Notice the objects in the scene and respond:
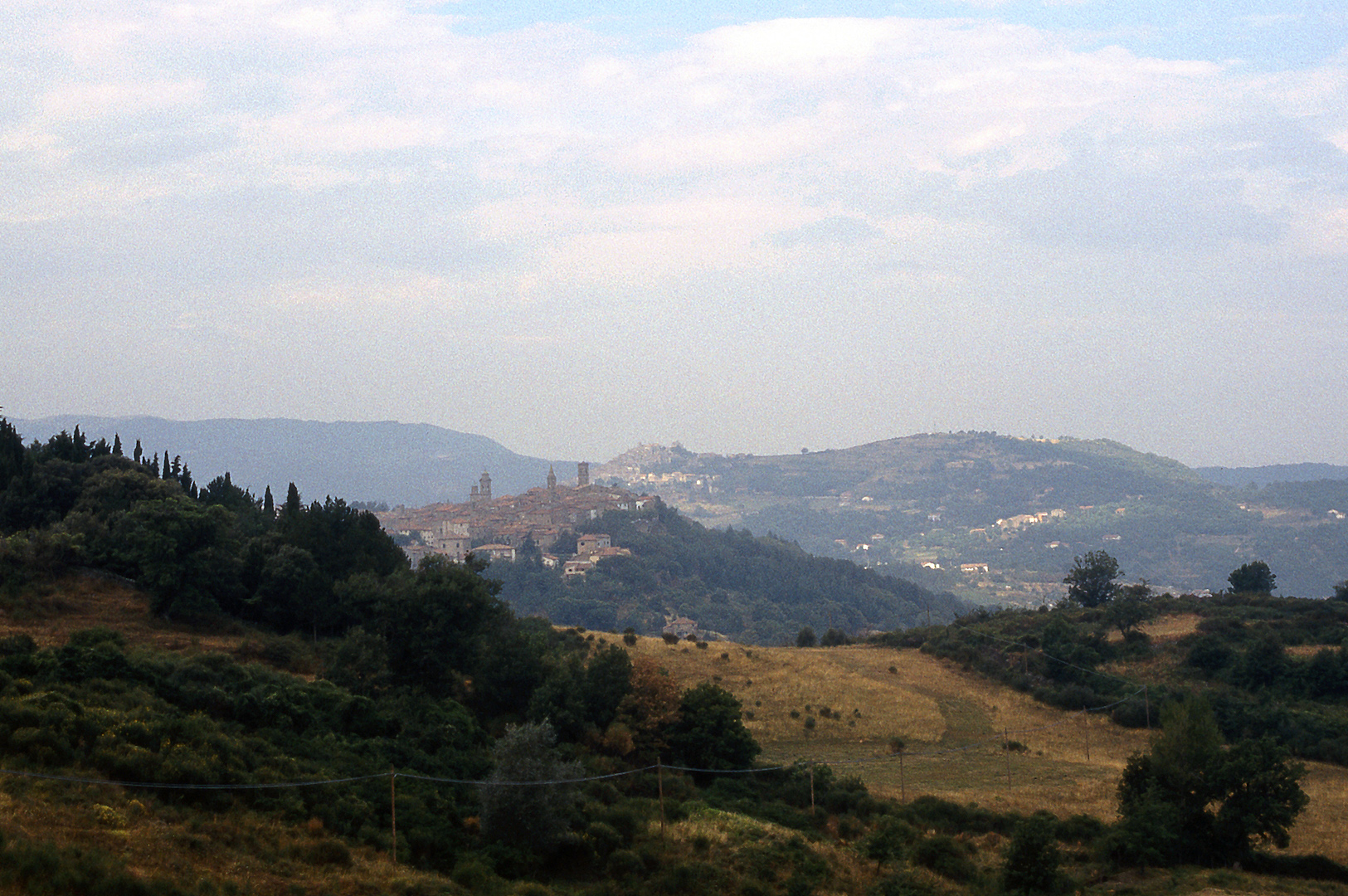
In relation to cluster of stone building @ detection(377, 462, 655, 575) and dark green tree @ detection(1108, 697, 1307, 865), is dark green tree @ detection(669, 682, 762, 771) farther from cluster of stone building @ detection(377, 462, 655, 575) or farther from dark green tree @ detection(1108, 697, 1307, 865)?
cluster of stone building @ detection(377, 462, 655, 575)

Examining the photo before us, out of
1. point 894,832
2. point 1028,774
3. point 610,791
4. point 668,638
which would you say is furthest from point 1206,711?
point 668,638

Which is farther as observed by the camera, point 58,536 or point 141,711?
point 58,536

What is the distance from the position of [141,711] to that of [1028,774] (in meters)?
26.6

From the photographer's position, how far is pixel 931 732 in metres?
40.7

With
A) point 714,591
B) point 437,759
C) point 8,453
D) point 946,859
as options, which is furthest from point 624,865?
point 714,591

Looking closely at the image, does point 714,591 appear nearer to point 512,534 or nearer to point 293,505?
point 512,534

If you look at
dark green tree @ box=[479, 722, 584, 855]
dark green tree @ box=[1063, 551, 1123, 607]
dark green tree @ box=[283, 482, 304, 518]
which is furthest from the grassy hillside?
dark green tree @ box=[1063, 551, 1123, 607]

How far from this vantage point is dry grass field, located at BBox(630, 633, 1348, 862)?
31.0 meters

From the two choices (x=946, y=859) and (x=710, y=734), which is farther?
(x=710, y=734)

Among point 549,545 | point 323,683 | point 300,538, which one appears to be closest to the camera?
point 323,683

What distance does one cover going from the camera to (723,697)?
31172mm

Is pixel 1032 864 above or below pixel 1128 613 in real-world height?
below

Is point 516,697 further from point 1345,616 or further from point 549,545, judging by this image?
point 549,545

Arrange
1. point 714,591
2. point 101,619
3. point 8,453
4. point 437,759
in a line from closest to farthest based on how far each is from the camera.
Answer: point 437,759 → point 101,619 → point 8,453 → point 714,591
